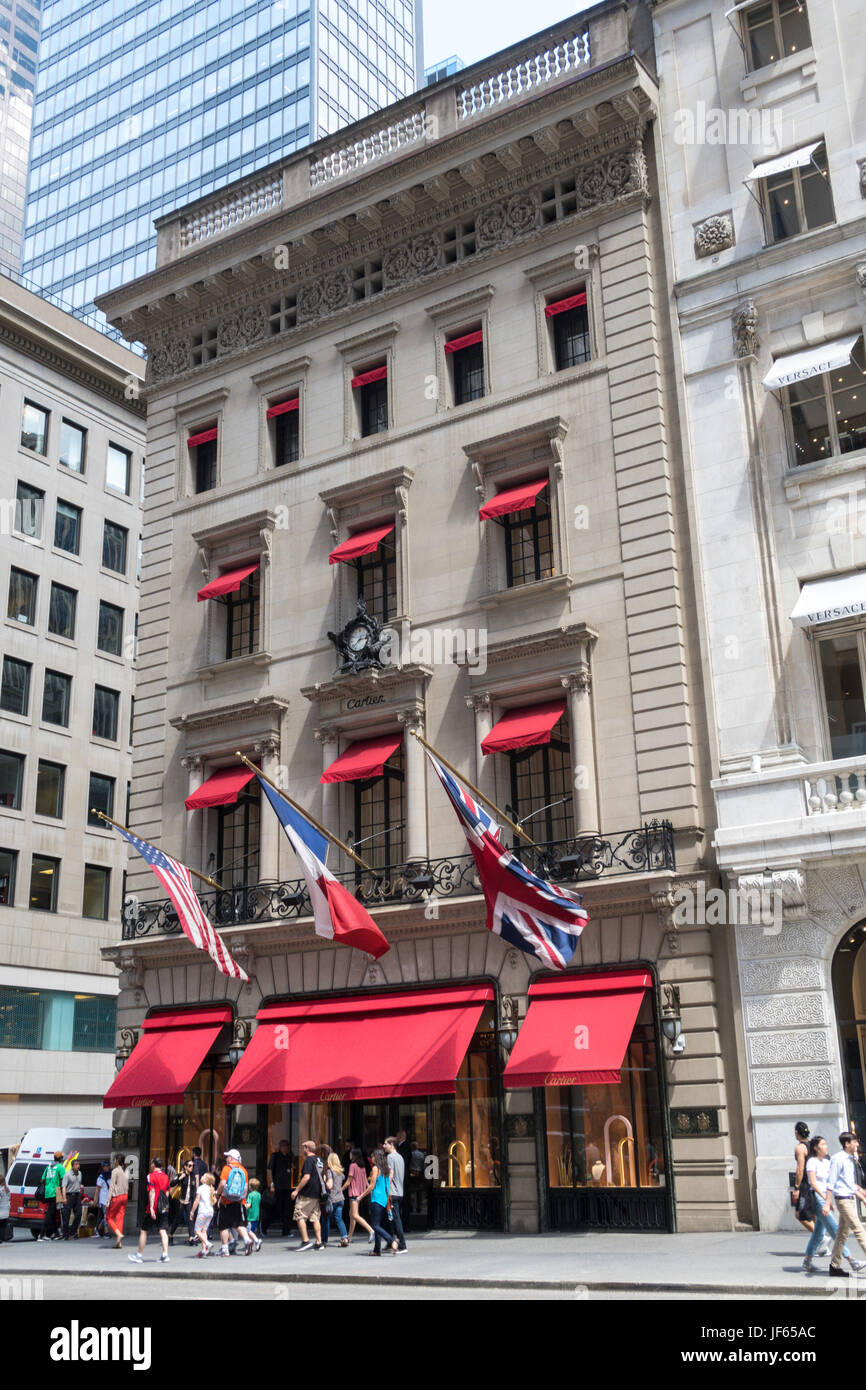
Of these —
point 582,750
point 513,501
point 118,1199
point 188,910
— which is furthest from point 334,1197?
point 513,501

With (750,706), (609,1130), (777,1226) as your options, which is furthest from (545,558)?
(777,1226)

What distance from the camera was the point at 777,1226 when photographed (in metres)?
21.2

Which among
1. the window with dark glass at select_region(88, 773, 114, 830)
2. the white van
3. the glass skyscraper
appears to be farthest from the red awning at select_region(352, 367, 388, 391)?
the glass skyscraper

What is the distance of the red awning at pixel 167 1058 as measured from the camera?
2830 cm

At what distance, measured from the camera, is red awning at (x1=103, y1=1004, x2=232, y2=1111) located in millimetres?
28297

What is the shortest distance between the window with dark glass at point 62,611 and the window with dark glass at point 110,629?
148 cm

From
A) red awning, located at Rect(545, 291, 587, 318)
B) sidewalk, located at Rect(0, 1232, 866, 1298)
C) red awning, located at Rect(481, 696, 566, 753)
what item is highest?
red awning, located at Rect(545, 291, 587, 318)

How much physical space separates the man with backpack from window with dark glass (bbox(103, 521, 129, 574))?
37.1 metres

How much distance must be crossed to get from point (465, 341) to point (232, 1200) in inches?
740

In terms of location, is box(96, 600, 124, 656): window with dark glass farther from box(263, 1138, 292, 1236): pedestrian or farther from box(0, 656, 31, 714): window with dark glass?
box(263, 1138, 292, 1236): pedestrian

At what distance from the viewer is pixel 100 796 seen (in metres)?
52.8

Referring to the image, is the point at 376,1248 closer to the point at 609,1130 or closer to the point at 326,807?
the point at 609,1130

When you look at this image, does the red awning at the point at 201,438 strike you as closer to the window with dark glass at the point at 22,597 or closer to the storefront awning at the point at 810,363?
the storefront awning at the point at 810,363

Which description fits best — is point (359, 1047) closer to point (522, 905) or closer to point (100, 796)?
point (522, 905)
